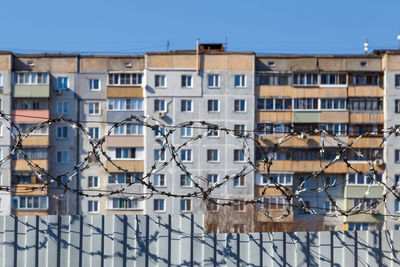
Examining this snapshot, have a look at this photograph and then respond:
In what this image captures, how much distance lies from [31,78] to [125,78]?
5645 mm

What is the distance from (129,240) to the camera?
21.8 ft

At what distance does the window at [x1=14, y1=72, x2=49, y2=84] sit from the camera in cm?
3006

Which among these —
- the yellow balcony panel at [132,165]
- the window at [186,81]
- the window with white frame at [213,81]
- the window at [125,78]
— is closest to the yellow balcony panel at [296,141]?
the window with white frame at [213,81]

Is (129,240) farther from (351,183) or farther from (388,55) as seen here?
(388,55)

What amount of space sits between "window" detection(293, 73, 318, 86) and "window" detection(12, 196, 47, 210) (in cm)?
1706

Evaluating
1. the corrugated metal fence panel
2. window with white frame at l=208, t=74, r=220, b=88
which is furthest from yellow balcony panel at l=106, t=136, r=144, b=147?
the corrugated metal fence panel

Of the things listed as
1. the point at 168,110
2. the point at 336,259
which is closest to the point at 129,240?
the point at 336,259

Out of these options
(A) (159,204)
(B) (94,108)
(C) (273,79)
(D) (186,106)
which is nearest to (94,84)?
(B) (94,108)

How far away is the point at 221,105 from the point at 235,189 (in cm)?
523

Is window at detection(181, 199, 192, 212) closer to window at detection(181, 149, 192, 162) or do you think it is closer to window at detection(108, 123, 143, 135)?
window at detection(181, 149, 192, 162)

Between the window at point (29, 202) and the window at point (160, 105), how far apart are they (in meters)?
8.65

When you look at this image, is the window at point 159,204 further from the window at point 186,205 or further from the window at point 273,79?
the window at point 273,79

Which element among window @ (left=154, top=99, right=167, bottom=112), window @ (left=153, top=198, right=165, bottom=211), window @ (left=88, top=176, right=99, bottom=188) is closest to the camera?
window @ (left=153, top=198, right=165, bottom=211)

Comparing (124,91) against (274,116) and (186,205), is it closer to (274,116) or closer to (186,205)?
(186,205)
